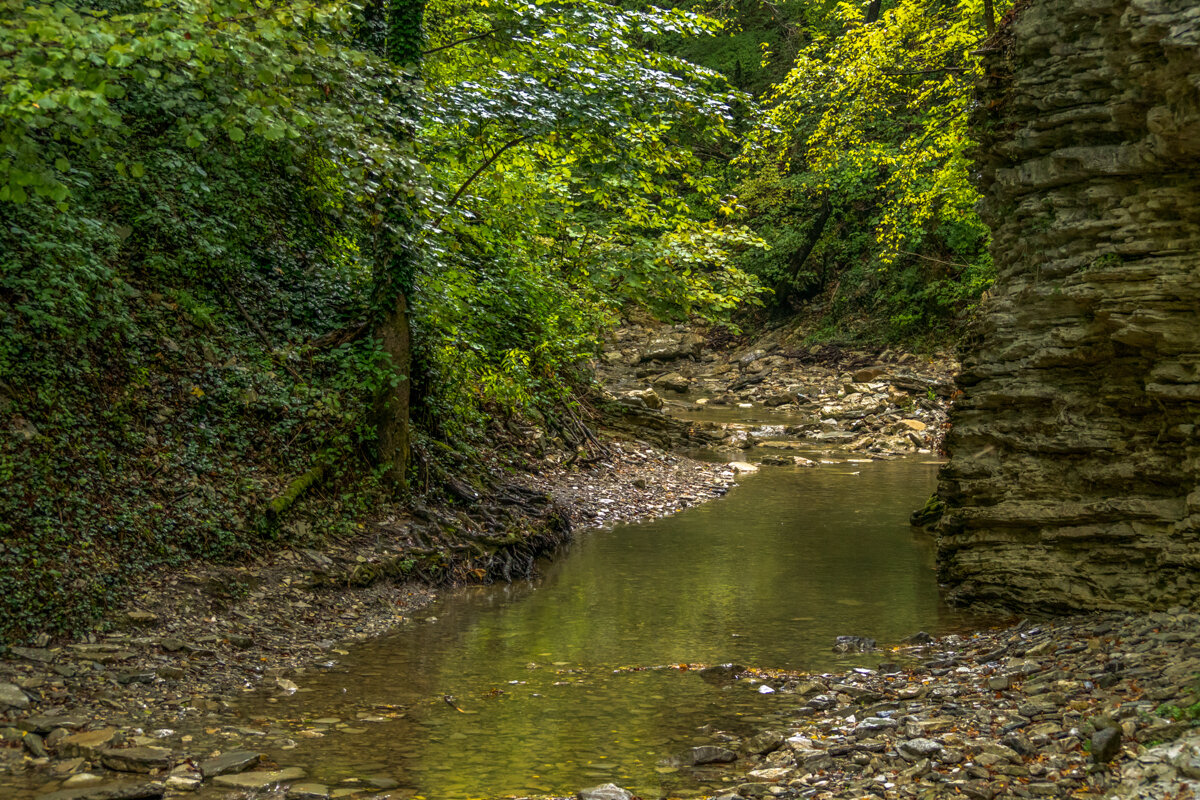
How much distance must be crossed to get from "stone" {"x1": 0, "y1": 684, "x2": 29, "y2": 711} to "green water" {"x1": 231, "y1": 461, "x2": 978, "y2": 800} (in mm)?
1492

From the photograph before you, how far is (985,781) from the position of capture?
15.4 feet

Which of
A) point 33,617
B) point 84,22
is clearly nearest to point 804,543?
point 33,617

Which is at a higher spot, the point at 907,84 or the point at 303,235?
the point at 907,84

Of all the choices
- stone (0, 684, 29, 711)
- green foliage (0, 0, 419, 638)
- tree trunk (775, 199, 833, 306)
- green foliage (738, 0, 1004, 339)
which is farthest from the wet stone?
tree trunk (775, 199, 833, 306)

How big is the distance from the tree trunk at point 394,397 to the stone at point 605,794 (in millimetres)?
6274

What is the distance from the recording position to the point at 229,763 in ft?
17.4

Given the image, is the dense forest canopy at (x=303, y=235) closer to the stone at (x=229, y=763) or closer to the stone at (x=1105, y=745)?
the stone at (x=229, y=763)

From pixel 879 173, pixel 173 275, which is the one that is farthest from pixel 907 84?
pixel 173 275

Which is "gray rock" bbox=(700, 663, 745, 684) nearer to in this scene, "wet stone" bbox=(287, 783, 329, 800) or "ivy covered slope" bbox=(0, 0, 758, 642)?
"wet stone" bbox=(287, 783, 329, 800)

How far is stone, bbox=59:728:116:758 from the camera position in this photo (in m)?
5.24

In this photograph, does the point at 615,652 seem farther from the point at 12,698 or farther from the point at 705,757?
the point at 12,698

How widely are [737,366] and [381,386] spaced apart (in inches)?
936

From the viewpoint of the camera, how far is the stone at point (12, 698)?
5.55 meters

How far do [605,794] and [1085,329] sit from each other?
6.24 metres
